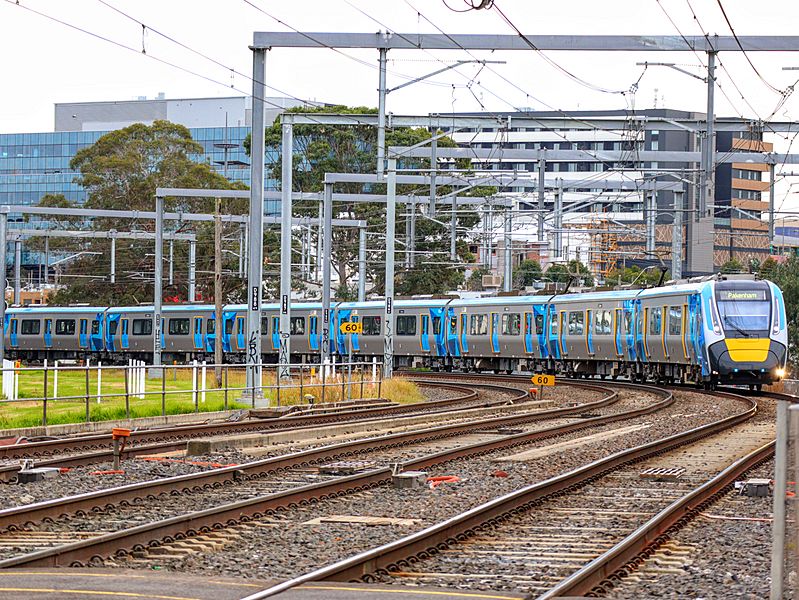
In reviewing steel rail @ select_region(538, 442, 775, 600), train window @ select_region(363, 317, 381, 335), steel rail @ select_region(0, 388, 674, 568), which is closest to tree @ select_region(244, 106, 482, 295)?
train window @ select_region(363, 317, 381, 335)

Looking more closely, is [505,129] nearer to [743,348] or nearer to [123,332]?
[743,348]

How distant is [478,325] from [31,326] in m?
28.4

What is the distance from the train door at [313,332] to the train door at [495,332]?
8.49 meters

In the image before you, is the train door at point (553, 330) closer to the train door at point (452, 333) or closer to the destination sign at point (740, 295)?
the train door at point (452, 333)

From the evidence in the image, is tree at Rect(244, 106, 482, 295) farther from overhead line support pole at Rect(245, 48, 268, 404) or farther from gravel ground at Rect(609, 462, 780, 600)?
gravel ground at Rect(609, 462, 780, 600)

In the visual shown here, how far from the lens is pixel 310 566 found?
9758mm

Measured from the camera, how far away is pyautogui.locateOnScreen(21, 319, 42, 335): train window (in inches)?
2810

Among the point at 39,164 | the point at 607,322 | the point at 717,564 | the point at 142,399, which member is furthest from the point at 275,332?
the point at 39,164

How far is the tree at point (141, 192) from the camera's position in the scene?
252ft

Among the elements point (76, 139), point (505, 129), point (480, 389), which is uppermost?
point (76, 139)

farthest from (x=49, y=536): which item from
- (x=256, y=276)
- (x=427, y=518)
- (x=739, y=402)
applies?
(x=739, y=402)

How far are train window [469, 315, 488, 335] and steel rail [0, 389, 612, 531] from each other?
2869 centimetres

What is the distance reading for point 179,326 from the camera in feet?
210

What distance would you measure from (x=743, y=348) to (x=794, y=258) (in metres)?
21.4
